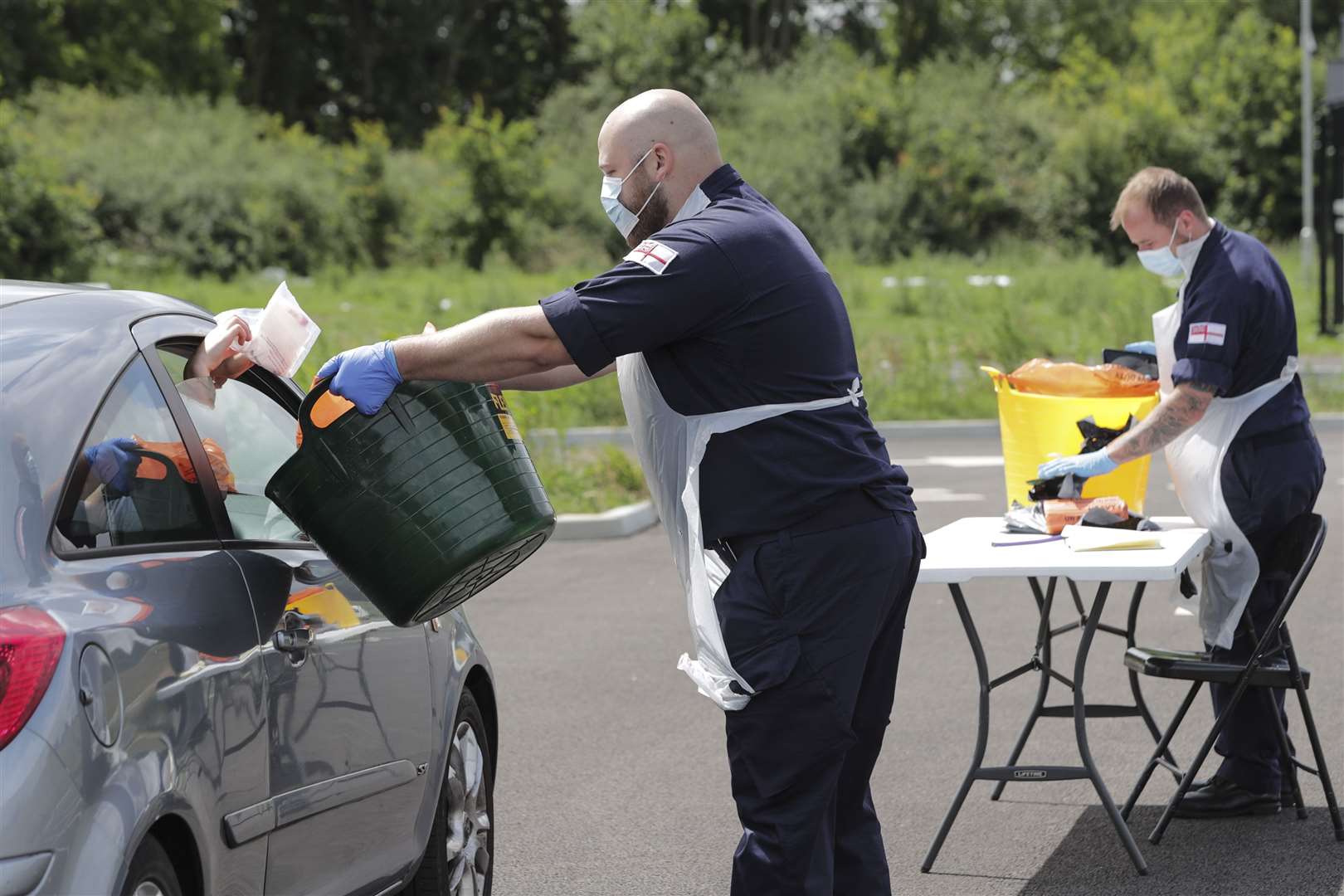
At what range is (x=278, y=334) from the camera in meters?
3.50

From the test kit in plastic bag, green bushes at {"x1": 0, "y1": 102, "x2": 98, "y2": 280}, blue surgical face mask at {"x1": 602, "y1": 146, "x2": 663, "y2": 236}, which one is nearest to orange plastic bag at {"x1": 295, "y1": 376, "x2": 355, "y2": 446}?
the test kit in plastic bag

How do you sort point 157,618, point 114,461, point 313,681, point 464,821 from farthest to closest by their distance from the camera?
point 464,821, point 313,681, point 114,461, point 157,618

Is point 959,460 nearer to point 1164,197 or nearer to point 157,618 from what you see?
point 1164,197

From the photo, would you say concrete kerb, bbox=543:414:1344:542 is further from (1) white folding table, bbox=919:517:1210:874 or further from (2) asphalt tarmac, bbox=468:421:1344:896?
(1) white folding table, bbox=919:517:1210:874

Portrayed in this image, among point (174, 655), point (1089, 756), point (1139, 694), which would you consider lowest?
point (1139, 694)

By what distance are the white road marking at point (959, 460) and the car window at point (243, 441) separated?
11.5m

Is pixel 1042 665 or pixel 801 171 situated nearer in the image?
pixel 1042 665

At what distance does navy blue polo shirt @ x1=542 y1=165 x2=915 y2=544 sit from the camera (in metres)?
3.32

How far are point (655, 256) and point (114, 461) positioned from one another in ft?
3.36

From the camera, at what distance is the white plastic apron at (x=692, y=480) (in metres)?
3.49

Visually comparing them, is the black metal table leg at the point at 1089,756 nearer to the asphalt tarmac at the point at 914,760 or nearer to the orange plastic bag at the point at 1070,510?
the asphalt tarmac at the point at 914,760

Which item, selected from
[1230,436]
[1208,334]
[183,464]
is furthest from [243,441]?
[1230,436]

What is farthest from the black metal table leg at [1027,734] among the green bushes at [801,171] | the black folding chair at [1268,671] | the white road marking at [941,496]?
the green bushes at [801,171]

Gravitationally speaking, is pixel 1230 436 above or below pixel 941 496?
above
